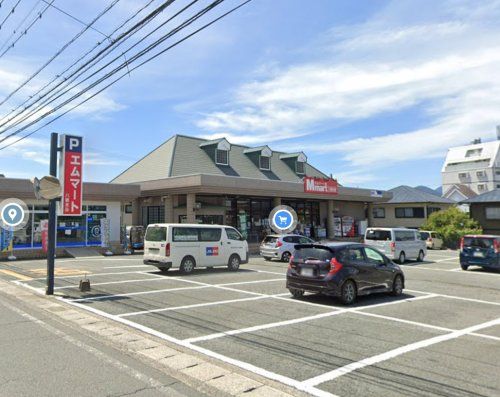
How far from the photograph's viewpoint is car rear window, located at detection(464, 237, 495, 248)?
2004cm

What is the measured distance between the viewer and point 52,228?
1202 cm

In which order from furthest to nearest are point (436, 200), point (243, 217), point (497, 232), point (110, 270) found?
point (436, 200) < point (497, 232) < point (243, 217) < point (110, 270)

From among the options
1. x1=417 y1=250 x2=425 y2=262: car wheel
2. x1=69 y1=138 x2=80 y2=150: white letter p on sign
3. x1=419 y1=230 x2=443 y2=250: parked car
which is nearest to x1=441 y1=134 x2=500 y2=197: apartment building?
x1=419 y1=230 x2=443 y2=250: parked car

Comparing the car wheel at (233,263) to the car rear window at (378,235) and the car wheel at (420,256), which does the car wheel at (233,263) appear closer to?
the car rear window at (378,235)

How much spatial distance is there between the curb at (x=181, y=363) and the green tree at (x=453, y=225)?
35536mm

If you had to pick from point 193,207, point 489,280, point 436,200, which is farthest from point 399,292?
point 436,200

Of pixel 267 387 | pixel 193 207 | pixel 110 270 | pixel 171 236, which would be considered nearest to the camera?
pixel 267 387

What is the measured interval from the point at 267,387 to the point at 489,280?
14846mm

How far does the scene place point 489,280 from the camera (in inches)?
657

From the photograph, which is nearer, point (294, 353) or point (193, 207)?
point (294, 353)

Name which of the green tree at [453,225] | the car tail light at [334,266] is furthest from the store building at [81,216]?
the green tree at [453,225]

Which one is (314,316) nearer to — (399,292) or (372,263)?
(372,263)

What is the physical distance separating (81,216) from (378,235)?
59.2ft

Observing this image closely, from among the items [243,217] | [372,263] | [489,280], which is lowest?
[489,280]
